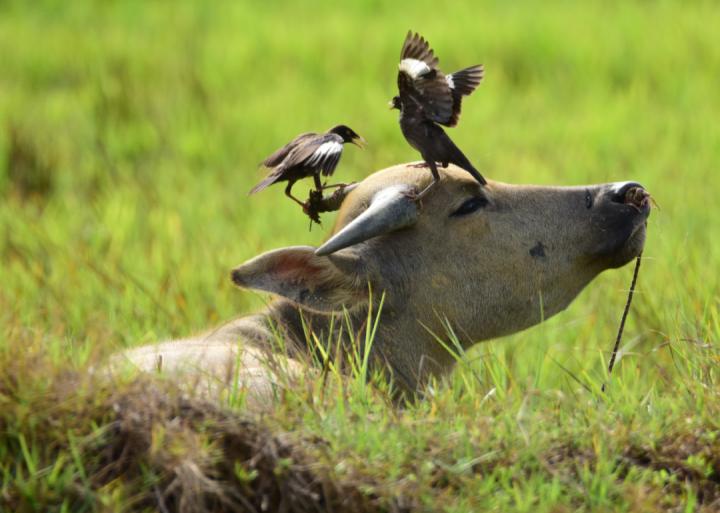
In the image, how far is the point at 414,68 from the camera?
483 cm

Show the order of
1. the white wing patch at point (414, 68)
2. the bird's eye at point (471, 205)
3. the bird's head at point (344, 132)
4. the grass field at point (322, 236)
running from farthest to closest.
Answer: the bird's eye at point (471, 205) < the bird's head at point (344, 132) < the white wing patch at point (414, 68) < the grass field at point (322, 236)

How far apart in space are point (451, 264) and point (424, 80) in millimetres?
836

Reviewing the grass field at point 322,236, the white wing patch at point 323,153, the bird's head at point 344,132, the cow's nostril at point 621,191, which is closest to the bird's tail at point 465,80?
the bird's head at point 344,132

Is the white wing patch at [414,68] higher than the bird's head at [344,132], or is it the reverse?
the white wing patch at [414,68]

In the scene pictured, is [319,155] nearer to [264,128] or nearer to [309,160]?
[309,160]

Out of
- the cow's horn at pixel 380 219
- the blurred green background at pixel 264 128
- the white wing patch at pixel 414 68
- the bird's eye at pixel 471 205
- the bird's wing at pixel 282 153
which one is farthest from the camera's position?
the blurred green background at pixel 264 128

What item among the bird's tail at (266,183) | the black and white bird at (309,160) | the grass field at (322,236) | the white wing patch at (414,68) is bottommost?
the grass field at (322,236)

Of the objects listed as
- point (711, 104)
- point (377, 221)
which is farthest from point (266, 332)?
point (711, 104)

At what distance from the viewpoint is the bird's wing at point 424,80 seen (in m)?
4.83

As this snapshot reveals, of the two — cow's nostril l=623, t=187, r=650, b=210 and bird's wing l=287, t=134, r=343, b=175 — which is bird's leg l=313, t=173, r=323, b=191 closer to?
bird's wing l=287, t=134, r=343, b=175

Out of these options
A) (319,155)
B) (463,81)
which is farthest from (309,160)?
(463,81)

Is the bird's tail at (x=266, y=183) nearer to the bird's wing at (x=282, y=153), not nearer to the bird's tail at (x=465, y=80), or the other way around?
the bird's wing at (x=282, y=153)

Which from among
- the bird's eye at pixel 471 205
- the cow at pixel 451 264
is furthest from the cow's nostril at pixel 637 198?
the bird's eye at pixel 471 205

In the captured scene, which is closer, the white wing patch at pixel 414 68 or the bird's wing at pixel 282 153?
the white wing patch at pixel 414 68
